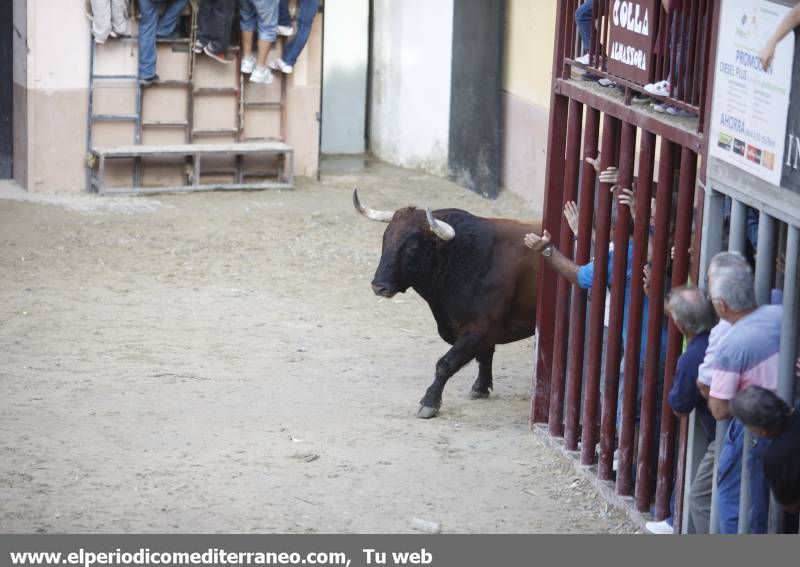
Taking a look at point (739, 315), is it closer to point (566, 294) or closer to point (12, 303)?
point (566, 294)

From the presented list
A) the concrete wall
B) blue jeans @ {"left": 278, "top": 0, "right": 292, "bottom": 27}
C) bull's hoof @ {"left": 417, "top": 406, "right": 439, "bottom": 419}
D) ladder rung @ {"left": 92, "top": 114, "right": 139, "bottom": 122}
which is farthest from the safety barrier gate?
ladder rung @ {"left": 92, "top": 114, "right": 139, "bottom": 122}

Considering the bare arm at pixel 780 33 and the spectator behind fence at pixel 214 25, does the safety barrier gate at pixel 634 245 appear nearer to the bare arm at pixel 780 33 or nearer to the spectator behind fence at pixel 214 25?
the bare arm at pixel 780 33

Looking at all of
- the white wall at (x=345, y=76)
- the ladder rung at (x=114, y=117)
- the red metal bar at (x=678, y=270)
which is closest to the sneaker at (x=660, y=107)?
the red metal bar at (x=678, y=270)

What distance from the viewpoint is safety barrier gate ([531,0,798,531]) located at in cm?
672

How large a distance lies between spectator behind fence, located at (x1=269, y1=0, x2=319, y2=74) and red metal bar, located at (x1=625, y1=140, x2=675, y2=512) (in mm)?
9819

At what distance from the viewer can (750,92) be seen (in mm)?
6176

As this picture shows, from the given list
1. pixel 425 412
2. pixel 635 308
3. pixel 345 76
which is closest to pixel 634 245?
pixel 635 308

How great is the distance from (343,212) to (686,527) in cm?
936

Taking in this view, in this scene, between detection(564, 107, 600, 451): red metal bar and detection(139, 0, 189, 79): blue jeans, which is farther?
detection(139, 0, 189, 79): blue jeans

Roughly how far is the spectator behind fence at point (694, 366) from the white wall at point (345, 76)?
41.3 ft

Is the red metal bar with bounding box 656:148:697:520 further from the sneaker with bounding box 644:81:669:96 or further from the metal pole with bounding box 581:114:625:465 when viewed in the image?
the metal pole with bounding box 581:114:625:465

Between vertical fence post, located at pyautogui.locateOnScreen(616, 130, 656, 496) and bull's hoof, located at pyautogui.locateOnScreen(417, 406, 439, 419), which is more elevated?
vertical fence post, located at pyautogui.locateOnScreen(616, 130, 656, 496)

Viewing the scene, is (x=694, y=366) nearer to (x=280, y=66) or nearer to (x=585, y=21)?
(x=585, y=21)

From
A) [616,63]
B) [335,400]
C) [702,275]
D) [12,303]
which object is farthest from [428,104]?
[702,275]
